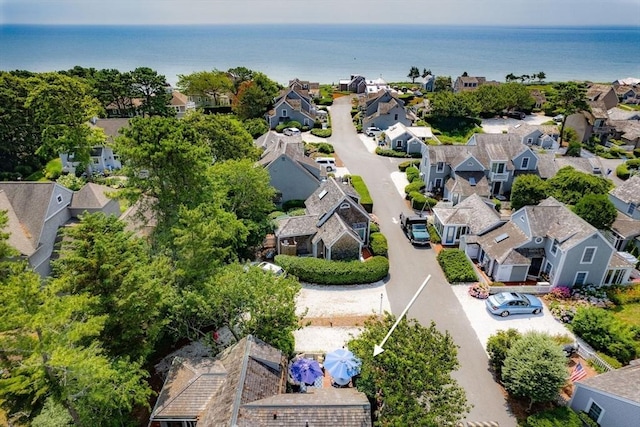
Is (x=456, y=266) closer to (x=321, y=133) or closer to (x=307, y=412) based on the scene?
(x=307, y=412)

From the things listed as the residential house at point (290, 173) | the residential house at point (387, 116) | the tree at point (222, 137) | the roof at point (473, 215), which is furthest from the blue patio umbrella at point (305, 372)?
the residential house at point (387, 116)

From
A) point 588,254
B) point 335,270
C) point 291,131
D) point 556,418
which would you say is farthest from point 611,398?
point 291,131

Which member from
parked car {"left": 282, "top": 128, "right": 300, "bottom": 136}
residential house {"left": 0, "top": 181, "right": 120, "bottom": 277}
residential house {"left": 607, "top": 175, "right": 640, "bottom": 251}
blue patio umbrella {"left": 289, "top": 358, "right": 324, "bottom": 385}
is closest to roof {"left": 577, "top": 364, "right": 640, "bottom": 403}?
blue patio umbrella {"left": 289, "top": 358, "right": 324, "bottom": 385}

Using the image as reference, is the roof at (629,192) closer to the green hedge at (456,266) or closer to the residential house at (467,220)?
the residential house at (467,220)

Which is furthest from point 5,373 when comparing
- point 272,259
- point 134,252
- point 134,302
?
point 272,259

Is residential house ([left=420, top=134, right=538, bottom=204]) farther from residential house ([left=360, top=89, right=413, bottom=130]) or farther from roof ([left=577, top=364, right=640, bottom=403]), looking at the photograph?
residential house ([left=360, top=89, right=413, bottom=130])
